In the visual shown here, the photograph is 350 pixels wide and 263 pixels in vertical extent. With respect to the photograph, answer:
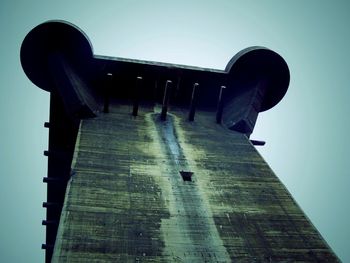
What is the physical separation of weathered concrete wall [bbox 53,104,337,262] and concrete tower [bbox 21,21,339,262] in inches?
0.9

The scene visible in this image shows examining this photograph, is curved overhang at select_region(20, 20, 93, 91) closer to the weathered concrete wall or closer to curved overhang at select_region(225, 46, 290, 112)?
the weathered concrete wall

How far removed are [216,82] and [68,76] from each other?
479 centimetres

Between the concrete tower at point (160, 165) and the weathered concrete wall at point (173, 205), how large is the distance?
2 centimetres

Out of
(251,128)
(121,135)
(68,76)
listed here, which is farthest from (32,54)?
(251,128)

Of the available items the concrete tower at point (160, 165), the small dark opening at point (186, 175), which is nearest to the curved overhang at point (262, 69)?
the concrete tower at point (160, 165)

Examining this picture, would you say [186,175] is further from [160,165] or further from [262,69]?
[262,69]

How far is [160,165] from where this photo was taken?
8.55 metres

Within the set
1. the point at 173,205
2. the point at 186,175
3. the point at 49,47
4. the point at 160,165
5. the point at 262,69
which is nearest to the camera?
the point at 173,205

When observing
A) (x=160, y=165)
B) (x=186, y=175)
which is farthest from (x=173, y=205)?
(x=160, y=165)

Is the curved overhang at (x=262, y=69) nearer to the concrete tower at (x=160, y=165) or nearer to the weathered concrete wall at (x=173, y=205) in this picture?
the concrete tower at (x=160, y=165)

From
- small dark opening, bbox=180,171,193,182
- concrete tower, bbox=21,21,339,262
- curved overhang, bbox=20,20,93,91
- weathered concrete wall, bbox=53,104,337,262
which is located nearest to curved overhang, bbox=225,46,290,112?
concrete tower, bbox=21,21,339,262

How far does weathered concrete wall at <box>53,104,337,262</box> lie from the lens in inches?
240

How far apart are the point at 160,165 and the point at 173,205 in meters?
1.49

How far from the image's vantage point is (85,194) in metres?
7.11
